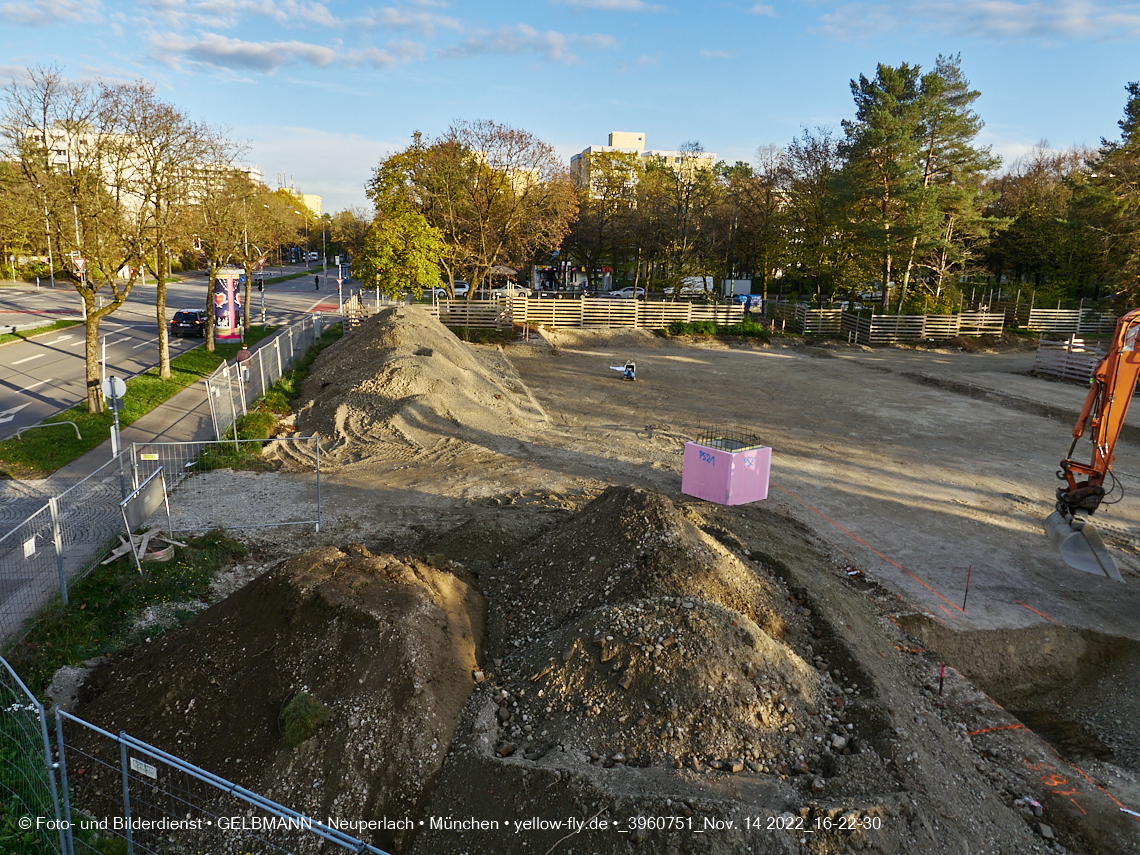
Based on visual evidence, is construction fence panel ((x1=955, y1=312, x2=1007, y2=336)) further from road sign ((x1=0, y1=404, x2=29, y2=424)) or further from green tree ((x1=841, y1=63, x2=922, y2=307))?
road sign ((x1=0, y1=404, x2=29, y2=424))

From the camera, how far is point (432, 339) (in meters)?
27.3

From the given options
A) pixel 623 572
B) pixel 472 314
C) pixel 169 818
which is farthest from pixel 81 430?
pixel 472 314

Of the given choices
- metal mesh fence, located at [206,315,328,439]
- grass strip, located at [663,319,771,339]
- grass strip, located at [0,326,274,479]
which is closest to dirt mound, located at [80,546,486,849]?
grass strip, located at [0,326,274,479]

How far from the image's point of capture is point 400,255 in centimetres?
3791

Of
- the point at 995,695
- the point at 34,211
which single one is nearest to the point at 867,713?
the point at 995,695

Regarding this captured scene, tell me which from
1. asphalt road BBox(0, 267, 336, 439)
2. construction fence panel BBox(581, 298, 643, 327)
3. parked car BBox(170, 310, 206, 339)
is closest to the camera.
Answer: asphalt road BBox(0, 267, 336, 439)

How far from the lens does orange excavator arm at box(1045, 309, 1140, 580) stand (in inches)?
502

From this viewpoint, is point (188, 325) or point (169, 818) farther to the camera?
point (188, 325)

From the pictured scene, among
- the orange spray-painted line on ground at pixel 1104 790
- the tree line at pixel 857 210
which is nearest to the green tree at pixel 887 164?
the tree line at pixel 857 210

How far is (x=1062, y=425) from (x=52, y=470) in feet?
102

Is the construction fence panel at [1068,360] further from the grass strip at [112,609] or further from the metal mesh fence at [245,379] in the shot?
the grass strip at [112,609]

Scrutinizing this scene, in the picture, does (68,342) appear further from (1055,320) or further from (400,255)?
(1055,320)

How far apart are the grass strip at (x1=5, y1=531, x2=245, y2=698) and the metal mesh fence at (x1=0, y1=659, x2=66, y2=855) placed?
1.34 m

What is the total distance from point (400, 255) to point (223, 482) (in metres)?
24.3
